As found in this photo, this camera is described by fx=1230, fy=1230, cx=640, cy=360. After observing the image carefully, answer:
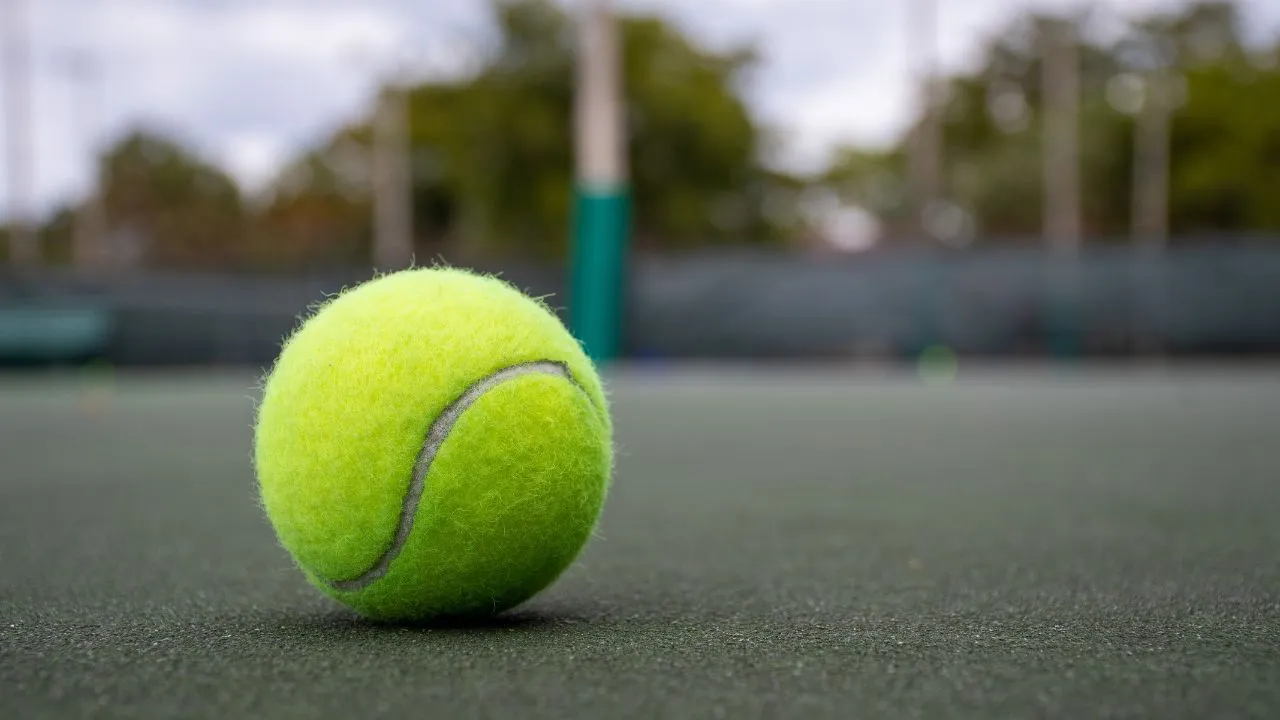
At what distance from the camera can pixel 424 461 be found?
1886 millimetres

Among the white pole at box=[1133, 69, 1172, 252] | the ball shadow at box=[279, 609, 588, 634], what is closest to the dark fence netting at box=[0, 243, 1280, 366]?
the ball shadow at box=[279, 609, 588, 634]

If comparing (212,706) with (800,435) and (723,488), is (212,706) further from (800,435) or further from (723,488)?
(800,435)

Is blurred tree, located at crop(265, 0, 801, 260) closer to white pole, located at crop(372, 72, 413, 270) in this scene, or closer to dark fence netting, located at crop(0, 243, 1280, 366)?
white pole, located at crop(372, 72, 413, 270)

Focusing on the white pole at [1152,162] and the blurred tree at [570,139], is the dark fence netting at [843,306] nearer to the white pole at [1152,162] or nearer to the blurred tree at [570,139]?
the blurred tree at [570,139]

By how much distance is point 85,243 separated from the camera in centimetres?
4688

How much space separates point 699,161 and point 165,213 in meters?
26.7

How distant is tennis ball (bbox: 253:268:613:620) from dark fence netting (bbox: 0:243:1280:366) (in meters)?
12.9

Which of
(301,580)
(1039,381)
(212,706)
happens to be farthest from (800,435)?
(1039,381)

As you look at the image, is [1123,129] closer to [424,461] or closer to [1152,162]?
[1152,162]

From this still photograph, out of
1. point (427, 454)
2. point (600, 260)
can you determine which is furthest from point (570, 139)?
point (427, 454)

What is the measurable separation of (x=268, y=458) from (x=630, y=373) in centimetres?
1303

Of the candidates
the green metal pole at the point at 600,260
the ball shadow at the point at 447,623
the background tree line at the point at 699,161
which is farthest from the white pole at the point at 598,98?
the background tree line at the point at 699,161

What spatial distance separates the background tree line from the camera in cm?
3241

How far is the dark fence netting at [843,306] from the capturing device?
14.8m
